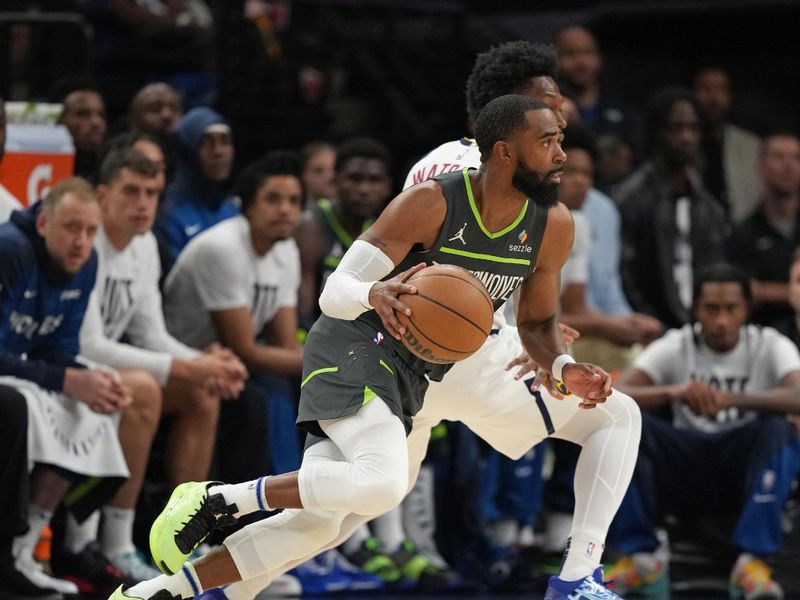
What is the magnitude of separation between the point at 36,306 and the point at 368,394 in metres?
1.98

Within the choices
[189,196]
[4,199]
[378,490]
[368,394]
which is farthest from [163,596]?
[189,196]

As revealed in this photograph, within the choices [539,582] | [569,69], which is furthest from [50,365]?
[569,69]

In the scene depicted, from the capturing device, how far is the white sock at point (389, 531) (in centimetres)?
697

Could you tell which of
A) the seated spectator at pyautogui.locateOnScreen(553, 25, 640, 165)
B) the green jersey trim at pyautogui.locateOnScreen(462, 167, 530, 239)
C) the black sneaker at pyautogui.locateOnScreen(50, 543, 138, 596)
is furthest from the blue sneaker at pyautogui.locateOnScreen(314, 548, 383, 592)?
the seated spectator at pyautogui.locateOnScreen(553, 25, 640, 165)

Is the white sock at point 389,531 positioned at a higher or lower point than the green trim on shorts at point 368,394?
lower

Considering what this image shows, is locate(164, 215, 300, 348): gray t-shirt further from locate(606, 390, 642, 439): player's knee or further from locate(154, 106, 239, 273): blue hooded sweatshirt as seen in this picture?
locate(606, 390, 642, 439): player's knee

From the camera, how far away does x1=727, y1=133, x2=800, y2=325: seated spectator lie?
8914 mm

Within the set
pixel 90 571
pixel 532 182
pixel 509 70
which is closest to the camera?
pixel 532 182

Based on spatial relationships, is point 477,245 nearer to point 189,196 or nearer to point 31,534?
point 31,534

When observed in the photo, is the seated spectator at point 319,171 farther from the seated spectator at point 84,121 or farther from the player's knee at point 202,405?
the player's knee at point 202,405

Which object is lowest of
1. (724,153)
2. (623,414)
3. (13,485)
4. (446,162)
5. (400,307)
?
(13,485)

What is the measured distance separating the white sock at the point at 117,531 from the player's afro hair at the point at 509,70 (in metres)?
2.33

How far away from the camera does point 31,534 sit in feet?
19.7

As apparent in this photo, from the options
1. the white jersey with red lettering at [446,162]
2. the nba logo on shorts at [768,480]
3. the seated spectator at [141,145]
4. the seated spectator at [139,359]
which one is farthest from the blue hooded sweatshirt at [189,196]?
the nba logo on shorts at [768,480]
